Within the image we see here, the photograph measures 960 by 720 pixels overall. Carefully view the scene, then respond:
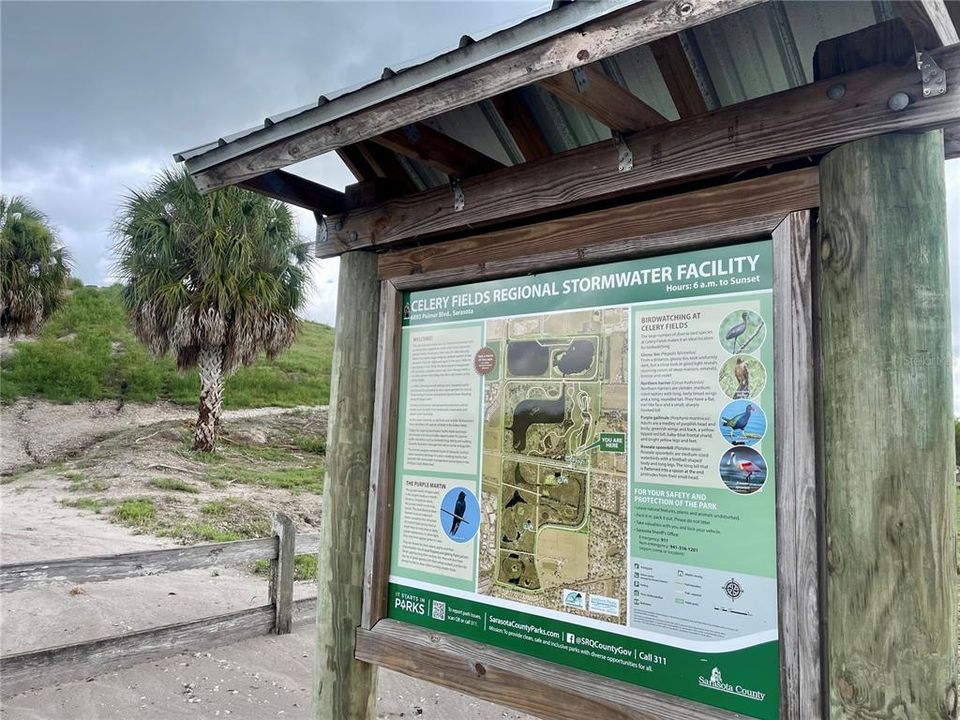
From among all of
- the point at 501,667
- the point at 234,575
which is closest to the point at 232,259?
the point at 234,575

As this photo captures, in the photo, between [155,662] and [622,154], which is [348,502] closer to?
[622,154]

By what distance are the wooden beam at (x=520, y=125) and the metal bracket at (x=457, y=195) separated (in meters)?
0.32

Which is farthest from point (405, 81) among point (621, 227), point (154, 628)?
point (154, 628)

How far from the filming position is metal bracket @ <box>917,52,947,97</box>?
174 cm

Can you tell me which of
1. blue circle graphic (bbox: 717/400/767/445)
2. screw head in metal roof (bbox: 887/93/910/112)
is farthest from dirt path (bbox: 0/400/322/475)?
screw head in metal roof (bbox: 887/93/910/112)

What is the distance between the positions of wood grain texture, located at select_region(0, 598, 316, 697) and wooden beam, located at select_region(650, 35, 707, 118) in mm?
5181

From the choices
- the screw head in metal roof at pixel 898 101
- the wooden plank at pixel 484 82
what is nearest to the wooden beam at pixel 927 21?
the screw head in metal roof at pixel 898 101

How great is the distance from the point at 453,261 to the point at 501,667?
5.65ft

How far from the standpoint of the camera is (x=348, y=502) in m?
3.06

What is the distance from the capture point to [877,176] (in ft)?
6.16

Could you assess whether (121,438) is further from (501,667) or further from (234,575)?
(501,667)

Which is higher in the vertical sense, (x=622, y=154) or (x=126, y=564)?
(x=622, y=154)

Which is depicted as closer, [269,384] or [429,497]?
[429,497]

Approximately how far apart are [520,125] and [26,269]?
22.3m
